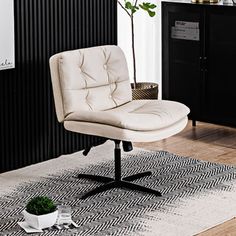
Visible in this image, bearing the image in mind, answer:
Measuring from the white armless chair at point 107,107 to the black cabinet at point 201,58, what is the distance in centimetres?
97


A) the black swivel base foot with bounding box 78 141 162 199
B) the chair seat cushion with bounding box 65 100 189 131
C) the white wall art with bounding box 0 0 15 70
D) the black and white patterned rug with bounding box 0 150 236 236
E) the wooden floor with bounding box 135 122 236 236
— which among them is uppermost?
the white wall art with bounding box 0 0 15 70

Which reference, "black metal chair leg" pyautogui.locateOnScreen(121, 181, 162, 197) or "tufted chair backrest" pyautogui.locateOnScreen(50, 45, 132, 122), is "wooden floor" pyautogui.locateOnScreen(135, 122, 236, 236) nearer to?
"tufted chair backrest" pyautogui.locateOnScreen(50, 45, 132, 122)

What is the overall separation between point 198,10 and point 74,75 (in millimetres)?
1456

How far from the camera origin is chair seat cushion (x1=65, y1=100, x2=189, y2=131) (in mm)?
4402

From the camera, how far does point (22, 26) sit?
16.3ft

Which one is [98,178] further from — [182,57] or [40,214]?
[182,57]

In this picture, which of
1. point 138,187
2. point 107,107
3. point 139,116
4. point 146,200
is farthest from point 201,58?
point 146,200

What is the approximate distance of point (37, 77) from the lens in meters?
5.12

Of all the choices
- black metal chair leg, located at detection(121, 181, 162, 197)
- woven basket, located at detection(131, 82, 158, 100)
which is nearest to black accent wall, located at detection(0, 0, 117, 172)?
woven basket, located at detection(131, 82, 158, 100)

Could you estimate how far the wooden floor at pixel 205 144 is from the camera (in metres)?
5.45

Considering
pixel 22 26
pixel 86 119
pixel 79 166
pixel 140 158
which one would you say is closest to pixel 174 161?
pixel 140 158

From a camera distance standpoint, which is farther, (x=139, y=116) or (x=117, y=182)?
(x=117, y=182)

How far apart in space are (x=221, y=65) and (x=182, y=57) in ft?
1.23

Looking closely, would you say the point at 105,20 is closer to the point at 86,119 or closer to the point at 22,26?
the point at 22,26
